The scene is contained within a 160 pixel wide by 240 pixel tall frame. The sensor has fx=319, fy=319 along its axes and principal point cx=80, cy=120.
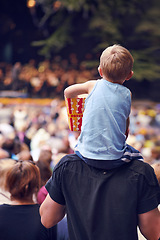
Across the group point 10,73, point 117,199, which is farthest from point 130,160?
point 10,73

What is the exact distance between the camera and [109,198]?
112 centimetres

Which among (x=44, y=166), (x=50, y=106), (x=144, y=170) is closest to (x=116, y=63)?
(x=144, y=170)

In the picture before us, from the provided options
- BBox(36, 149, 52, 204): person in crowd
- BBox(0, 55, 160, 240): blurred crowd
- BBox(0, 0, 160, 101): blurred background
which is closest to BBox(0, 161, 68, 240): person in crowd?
BBox(36, 149, 52, 204): person in crowd

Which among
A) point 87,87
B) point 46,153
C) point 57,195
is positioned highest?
point 87,87

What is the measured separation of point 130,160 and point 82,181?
189mm

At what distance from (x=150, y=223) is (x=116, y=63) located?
1.91ft

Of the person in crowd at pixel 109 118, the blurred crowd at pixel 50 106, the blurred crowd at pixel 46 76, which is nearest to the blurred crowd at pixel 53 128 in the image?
the blurred crowd at pixel 50 106

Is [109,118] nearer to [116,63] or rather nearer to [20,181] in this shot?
[116,63]

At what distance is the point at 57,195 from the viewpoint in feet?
3.90

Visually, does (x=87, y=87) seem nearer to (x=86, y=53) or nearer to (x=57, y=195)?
(x=57, y=195)

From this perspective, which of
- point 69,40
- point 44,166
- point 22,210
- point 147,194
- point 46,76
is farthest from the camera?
point 46,76

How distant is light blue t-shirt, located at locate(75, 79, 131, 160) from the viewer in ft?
3.71

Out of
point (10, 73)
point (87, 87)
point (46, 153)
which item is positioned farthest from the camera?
point (10, 73)

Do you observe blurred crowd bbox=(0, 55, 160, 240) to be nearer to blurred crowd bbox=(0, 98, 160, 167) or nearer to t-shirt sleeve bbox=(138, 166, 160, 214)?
blurred crowd bbox=(0, 98, 160, 167)
